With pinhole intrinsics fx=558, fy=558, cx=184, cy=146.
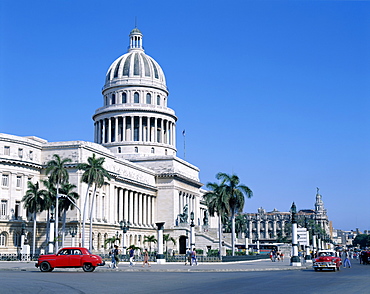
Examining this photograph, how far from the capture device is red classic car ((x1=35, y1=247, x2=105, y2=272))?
4034 centimetres

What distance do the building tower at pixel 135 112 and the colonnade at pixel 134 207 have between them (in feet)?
42.0

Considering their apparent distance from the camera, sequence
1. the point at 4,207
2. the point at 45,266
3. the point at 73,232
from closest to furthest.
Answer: the point at 45,266 < the point at 4,207 < the point at 73,232

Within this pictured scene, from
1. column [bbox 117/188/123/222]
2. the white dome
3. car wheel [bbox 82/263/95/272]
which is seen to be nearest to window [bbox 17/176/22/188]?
column [bbox 117/188/123/222]

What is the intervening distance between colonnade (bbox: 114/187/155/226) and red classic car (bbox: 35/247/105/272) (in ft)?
172

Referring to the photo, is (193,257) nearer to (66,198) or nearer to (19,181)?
(66,198)

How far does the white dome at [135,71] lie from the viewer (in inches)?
4865

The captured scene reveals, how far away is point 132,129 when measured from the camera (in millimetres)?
121062

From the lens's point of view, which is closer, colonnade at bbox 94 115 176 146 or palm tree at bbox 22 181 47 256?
palm tree at bbox 22 181 47 256

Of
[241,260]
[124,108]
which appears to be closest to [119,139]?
[124,108]

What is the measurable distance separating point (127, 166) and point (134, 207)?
8102 millimetres

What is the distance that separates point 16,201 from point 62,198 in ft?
24.0

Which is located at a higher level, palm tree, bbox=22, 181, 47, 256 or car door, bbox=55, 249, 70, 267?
palm tree, bbox=22, 181, 47, 256

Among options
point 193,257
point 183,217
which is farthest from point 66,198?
point 183,217

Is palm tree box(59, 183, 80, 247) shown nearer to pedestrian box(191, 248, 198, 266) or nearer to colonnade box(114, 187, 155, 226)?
colonnade box(114, 187, 155, 226)
